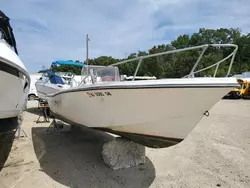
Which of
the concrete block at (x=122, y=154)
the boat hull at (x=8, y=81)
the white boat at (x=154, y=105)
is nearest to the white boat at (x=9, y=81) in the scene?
the boat hull at (x=8, y=81)

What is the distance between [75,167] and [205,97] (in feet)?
9.18

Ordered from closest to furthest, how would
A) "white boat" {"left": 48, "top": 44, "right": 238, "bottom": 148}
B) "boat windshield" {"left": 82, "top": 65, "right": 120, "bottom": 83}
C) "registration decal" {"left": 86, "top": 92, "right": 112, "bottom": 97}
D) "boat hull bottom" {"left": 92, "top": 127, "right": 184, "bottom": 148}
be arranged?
"white boat" {"left": 48, "top": 44, "right": 238, "bottom": 148}
"boat hull bottom" {"left": 92, "top": 127, "right": 184, "bottom": 148}
"registration decal" {"left": 86, "top": 92, "right": 112, "bottom": 97}
"boat windshield" {"left": 82, "top": 65, "right": 120, "bottom": 83}

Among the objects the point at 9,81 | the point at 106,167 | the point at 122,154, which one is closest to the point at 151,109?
the point at 122,154

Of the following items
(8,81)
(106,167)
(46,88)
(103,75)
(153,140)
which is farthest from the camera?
(46,88)

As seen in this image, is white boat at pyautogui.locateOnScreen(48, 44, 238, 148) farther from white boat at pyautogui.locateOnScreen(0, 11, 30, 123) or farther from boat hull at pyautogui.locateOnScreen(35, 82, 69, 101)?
boat hull at pyautogui.locateOnScreen(35, 82, 69, 101)

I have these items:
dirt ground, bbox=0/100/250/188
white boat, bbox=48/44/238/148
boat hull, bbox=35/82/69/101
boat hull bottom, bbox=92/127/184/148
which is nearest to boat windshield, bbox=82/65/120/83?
white boat, bbox=48/44/238/148

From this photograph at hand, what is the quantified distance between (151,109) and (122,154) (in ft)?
4.43

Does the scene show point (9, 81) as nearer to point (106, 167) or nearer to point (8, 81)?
point (8, 81)

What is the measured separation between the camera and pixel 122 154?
4656mm

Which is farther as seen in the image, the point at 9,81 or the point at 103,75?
the point at 103,75

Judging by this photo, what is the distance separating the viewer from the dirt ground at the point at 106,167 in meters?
3.97

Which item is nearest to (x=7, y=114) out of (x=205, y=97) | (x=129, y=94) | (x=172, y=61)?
(x=129, y=94)

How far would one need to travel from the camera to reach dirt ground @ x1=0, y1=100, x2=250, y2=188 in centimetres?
397

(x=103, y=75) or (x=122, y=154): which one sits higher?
(x=103, y=75)
